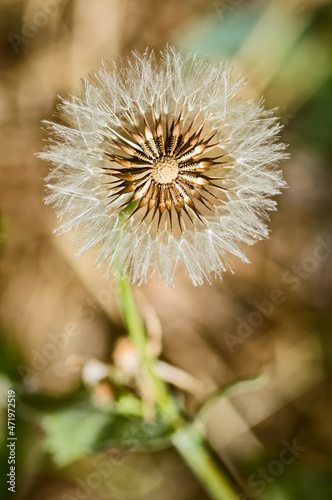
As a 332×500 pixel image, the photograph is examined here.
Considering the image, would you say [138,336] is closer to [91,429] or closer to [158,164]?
[91,429]

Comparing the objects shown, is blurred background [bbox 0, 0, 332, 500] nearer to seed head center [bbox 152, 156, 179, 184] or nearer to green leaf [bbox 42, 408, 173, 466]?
green leaf [bbox 42, 408, 173, 466]

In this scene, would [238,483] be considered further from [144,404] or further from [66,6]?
[66,6]

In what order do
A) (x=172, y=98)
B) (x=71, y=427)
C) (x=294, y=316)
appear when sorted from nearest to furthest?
1. (x=172, y=98)
2. (x=71, y=427)
3. (x=294, y=316)

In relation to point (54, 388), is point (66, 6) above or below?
above

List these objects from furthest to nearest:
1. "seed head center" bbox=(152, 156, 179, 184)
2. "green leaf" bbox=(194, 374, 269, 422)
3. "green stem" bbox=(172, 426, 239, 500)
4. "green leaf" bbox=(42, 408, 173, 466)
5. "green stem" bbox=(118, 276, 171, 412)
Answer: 1. "green stem" bbox=(172, 426, 239, 500)
2. "green leaf" bbox=(42, 408, 173, 466)
3. "green leaf" bbox=(194, 374, 269, 422)
4. "green stem" bbox=(118, 276, 171, 412)
5. "seed head center" bbox=(152, 156, 179, 184)

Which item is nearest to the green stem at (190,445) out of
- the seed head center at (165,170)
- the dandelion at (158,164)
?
the dandelion at (158,164)

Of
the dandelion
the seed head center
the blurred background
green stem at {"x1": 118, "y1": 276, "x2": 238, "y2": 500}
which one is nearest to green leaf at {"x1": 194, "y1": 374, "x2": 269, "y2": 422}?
green stem at {"x1": 118, "y1": 276, "x2": 238, "y2": 500}

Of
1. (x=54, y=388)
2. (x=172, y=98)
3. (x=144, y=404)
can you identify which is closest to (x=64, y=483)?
(x=54, y=388)
